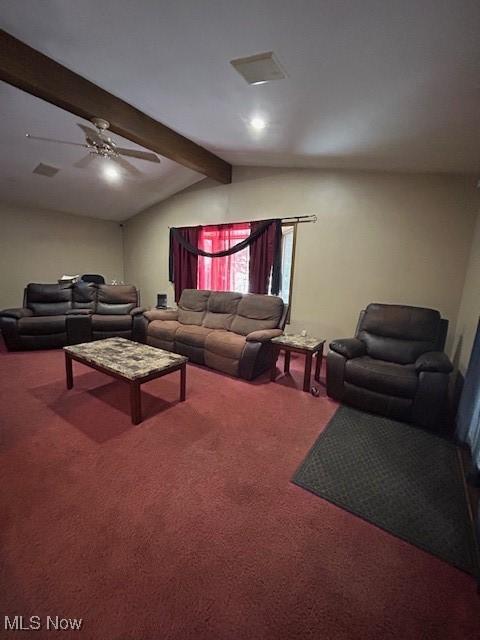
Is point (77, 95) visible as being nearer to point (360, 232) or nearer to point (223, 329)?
point (223, 329)

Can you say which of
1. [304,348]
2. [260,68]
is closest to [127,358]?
[304,348]

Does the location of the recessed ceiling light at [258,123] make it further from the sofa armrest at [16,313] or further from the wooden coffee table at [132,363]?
the sofa armrest at [16,313]

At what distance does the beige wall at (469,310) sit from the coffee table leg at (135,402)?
114 inches

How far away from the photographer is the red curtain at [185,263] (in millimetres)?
4953

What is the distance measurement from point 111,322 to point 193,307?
130 centimetres

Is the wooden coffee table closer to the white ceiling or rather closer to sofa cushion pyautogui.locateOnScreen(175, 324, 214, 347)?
sofa cushion pyautogui.locateOnScreen(175, 324, 214, 347)

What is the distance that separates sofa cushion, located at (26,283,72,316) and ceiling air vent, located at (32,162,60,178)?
1.65 m

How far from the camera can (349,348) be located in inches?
103

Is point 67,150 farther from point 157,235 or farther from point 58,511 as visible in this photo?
point 58,511

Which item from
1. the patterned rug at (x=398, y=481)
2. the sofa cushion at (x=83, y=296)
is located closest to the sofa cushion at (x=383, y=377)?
the patterned rug at (x=398, y=481)

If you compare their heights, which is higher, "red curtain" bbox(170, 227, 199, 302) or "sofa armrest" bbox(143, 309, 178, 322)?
"red curtain" bbox(170, 227, 199, 302)

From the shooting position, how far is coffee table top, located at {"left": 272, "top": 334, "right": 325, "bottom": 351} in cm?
281

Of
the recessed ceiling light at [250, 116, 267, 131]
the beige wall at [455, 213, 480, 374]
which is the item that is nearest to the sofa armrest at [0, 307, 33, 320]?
the recessed ceiling light at [250, 116, 267, 131]

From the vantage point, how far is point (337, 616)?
1.03 meters
